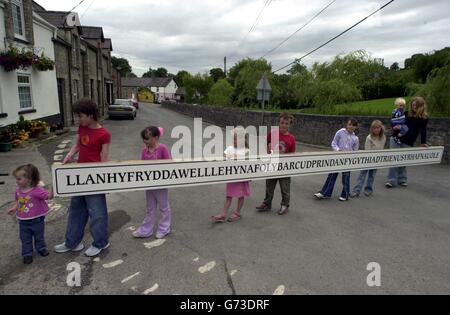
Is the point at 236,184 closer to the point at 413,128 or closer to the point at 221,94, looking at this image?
the point at 413,128

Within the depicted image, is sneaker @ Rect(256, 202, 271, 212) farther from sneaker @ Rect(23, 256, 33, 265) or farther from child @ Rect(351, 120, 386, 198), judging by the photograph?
sneaker @ Rect(23, 256, 33, 265)

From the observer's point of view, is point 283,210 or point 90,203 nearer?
point 90,203

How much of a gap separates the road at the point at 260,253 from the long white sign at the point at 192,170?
0.75 meters

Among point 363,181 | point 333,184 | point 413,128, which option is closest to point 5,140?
point 333,184

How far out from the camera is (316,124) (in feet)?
43.3

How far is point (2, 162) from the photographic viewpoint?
8.38 m

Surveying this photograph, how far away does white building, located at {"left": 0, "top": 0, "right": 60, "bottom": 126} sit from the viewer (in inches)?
426

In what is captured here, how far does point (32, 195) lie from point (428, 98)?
12.9m

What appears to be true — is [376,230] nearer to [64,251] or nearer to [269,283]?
[269,283]

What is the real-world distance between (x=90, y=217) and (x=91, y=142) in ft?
3.01

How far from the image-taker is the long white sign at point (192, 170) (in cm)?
356

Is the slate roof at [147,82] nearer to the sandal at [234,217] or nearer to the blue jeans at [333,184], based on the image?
the blue jeans at [333,184]

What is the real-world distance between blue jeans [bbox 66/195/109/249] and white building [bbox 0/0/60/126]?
9181 mm

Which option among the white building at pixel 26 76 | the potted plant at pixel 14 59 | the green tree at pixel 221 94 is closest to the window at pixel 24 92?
the white building at pixel 26 76
